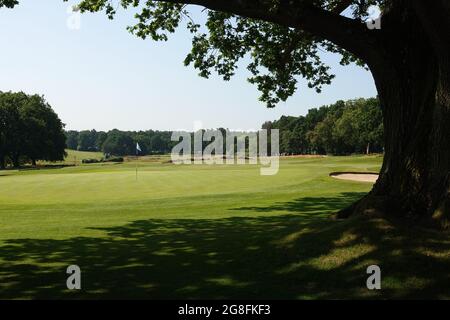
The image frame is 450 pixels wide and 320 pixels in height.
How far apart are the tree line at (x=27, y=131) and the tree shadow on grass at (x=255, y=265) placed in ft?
307

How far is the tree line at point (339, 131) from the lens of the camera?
11425cm

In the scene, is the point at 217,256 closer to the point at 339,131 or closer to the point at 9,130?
the point at 9,130

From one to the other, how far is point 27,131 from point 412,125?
324 ft

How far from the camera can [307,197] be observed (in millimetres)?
22656

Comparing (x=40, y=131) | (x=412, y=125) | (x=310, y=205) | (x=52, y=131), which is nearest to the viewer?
(x=412, y=125)

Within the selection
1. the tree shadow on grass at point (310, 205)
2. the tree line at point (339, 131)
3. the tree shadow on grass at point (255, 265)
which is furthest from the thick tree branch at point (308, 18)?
the tree line at point (339, 131)

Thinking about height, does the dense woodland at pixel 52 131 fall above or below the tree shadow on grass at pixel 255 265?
above

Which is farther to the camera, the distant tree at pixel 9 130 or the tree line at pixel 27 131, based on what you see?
the tree line at pixel 27 131

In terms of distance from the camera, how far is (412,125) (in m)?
9.99

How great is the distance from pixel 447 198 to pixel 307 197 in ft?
46.0

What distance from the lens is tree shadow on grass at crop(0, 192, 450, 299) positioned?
6.77 metres

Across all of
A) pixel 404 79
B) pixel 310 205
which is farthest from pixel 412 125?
pixel 310 205

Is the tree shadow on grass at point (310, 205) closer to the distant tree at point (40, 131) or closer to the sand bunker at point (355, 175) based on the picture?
the sand bunker at point (355, 175)
